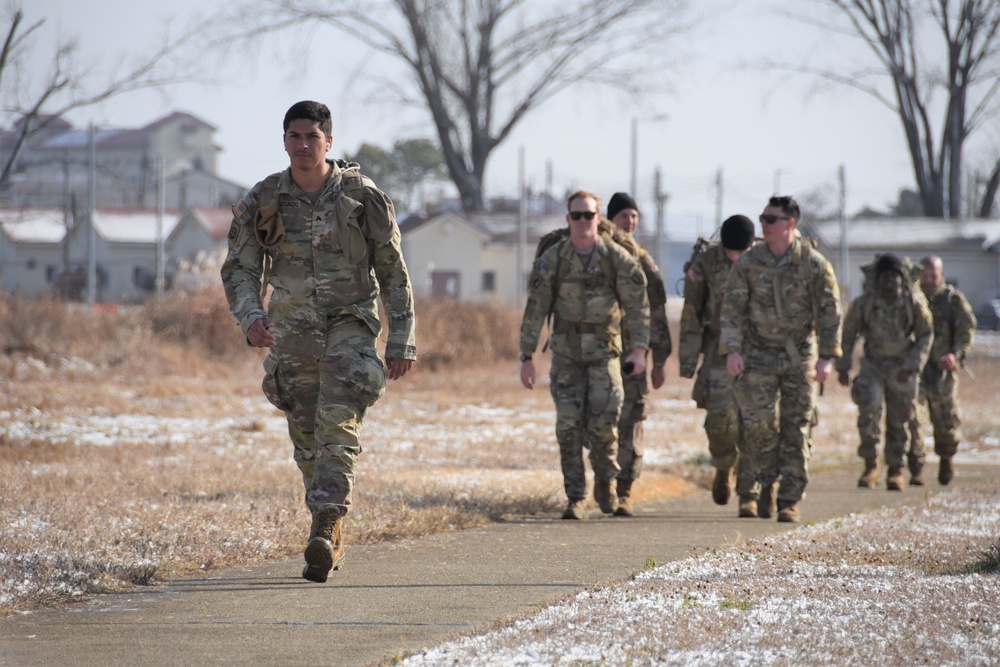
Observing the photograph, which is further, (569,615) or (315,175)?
(315,175)

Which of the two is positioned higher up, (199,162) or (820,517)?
(199,162)

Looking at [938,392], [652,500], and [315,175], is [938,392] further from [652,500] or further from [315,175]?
[315,175]

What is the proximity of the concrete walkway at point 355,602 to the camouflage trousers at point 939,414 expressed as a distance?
4.52 meters

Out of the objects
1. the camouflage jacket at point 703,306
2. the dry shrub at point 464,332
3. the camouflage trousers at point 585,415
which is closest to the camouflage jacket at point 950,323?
the camouflage jacket at point 703,306

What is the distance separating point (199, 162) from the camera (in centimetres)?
11669

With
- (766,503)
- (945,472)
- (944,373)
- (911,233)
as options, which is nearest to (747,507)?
(766,503)

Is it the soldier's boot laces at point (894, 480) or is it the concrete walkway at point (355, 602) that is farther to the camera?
the soldier's boot laces at point (894, 480)

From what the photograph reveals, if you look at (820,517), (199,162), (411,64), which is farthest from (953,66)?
(199,162)

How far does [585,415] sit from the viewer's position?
8.69 m

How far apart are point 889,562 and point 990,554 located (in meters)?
0.47

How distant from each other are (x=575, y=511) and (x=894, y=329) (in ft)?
14.3

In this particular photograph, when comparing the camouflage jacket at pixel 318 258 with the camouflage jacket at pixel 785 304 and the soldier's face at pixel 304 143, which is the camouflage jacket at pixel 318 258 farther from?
the camouflage jacket at pixel 785 304

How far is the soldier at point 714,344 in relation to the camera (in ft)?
31.6

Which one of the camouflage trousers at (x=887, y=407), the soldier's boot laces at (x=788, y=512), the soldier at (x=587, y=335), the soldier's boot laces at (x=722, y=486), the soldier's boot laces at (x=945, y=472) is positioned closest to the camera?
the soldier at (x=587, y=335)
